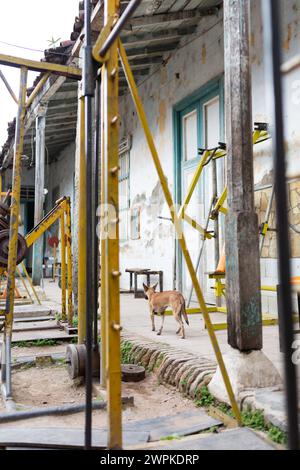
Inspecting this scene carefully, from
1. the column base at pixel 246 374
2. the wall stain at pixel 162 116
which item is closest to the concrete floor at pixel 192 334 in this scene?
the column base at pixel 246 374

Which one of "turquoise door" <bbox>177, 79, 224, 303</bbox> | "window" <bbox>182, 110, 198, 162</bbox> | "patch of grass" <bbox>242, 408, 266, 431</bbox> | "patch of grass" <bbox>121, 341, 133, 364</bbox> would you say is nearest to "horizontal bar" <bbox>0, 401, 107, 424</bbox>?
"patch of grass" <bbox>242, 408, 266, 431</bbox>

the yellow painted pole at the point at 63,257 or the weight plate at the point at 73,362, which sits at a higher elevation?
the yellow painted pole at the point at 63,257

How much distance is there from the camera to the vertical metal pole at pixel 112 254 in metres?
1.54

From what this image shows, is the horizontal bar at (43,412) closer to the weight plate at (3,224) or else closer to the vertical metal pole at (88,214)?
the vertical metal pole at (88,214)

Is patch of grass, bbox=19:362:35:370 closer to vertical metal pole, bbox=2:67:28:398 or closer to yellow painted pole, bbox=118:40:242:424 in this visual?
vertical metal pole, bbox=2:67:28:398

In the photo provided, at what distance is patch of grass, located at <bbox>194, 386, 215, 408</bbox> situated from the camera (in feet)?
8.33

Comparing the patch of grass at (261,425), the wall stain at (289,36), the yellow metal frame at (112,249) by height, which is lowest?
the patch of grass at (261,425)

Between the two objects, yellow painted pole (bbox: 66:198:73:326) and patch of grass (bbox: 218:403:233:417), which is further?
yellow painted pole (bbox: 66:198:73:326)

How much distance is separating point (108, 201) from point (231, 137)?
48.2 inches

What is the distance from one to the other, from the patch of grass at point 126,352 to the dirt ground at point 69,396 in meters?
0.45

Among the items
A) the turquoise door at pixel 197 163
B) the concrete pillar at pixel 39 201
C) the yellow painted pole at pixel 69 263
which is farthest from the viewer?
the concrete pillar at pixel 39 201

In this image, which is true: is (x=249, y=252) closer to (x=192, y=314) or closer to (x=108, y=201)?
(x=108, y=201)

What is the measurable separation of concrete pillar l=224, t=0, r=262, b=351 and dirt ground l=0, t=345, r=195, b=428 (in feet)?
2.05

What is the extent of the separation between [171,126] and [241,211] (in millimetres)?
5618
